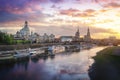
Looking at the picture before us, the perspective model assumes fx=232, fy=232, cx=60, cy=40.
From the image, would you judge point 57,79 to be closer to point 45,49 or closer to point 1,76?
point 1,76

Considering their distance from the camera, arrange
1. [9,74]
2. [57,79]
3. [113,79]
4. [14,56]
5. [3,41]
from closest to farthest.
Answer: [113,79]
[57,79]
[9,74]
[14,56]
[3,41]

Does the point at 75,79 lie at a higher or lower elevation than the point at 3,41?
lower

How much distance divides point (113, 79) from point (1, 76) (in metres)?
23.9

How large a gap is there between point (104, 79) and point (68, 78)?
789 cm

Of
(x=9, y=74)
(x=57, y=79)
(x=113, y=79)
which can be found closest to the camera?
(x=113, y=79)

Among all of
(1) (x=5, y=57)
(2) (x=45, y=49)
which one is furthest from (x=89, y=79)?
(2) (x=45, y=49)

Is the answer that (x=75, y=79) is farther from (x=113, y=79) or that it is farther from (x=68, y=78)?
(x=113, y=79)

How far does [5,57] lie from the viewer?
3152 inches

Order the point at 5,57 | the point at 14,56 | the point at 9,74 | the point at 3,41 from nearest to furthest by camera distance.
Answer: the point at 9,74
the point at 5,57
the point at 14,56
the point at 3,41

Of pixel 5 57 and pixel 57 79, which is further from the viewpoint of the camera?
pixel 5 57

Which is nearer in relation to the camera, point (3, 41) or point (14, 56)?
point (14, 56)

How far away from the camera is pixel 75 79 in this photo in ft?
156

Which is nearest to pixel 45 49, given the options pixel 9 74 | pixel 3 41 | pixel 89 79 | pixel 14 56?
pixel 3 41

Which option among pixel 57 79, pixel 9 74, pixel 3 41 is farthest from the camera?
pixel 3 41
